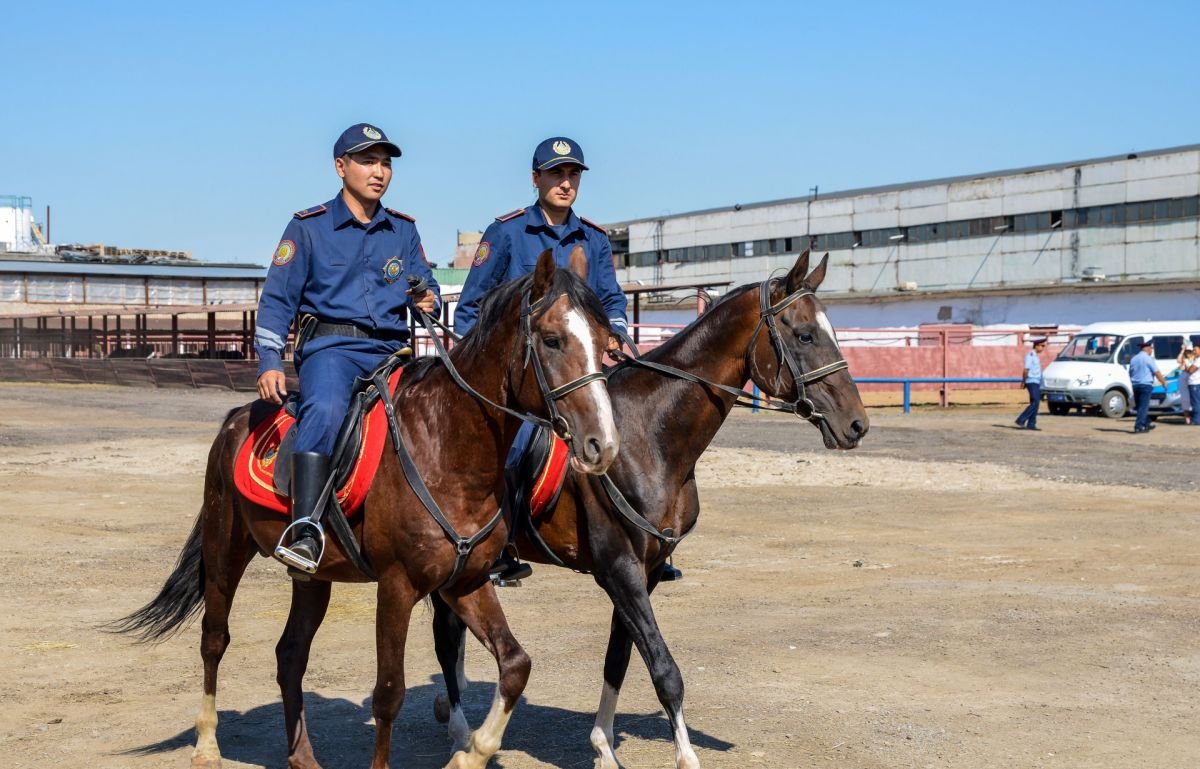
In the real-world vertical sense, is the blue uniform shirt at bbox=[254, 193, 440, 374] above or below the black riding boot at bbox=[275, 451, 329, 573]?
above

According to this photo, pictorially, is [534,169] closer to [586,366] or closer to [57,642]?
[586,366]

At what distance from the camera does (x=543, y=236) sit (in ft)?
22.5

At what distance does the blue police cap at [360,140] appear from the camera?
5871 millimetres

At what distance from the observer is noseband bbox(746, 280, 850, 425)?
633 cm

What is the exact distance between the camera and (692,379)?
6336 mm

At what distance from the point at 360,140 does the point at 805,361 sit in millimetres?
2364

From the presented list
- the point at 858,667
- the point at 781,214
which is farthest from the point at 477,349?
the point at 781,214

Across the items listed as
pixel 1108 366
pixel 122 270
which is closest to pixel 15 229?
pixel 122 270

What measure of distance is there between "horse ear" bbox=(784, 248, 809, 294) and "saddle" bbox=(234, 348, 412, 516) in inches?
74.1

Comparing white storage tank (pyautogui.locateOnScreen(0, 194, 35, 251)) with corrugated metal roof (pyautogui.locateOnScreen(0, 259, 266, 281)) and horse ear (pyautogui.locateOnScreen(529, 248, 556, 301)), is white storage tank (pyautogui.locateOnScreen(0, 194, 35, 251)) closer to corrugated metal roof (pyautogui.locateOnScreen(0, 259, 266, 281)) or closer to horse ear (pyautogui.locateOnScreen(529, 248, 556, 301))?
corrugated metal roof (pyautogui.locateOnScreen(0, 259, 266, 281))

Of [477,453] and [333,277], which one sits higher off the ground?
[333,277]

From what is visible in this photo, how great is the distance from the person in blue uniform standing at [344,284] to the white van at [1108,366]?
93.1ft

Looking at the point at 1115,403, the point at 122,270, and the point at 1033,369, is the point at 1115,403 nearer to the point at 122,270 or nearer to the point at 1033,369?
the point at 1033,369

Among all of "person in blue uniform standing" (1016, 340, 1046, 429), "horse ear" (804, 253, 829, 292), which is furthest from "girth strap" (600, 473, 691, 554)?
"person in blue uniform standing" (1016, 340, 1046, 429)
